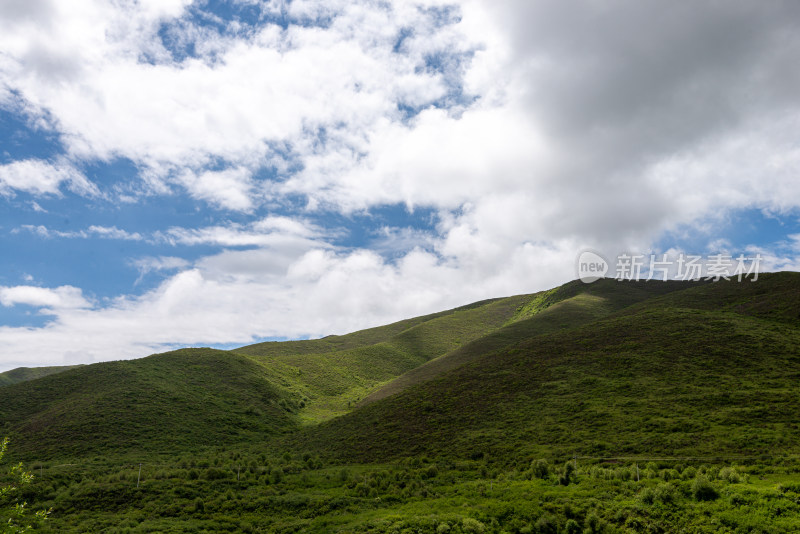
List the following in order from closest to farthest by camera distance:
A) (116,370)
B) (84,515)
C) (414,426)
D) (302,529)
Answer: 1. (302,529)
2. (84,515)
3. (414,426)
4. (116,370)

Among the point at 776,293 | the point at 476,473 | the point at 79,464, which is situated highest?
the point at 776,293

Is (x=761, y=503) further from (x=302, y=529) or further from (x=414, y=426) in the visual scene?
(x=414, y=426)

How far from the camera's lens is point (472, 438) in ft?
132

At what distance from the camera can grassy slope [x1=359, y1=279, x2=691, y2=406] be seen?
3031 inches

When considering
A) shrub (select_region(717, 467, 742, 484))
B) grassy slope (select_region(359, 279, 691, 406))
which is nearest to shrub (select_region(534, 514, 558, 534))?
shrub (select_region(717, 467, 742, 484))

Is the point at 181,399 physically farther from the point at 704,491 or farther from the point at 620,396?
the point at 704,491

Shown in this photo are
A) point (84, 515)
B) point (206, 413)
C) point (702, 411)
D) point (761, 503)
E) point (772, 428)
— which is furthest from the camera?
point (206, 413)

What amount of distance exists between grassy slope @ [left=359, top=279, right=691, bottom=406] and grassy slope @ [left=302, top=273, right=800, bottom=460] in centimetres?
1133

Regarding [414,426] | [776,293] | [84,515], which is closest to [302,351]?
[414,426]

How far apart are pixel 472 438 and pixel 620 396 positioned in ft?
54.0

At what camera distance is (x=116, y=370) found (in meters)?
72.1

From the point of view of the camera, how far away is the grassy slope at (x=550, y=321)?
253 ft

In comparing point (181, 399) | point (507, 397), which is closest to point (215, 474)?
point (507, 397)

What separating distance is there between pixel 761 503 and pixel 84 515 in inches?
1502
